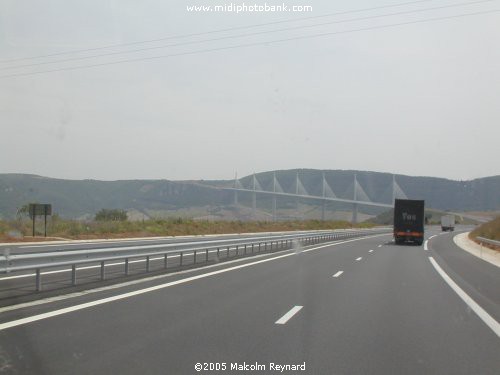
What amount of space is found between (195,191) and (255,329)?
103 metres

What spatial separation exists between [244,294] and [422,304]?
12.4ft

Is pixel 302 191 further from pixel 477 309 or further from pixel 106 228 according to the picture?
pixel 477 309

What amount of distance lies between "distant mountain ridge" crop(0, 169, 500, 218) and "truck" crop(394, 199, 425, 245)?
30167 mm

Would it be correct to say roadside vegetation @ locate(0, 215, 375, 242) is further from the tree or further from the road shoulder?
the road shoulder

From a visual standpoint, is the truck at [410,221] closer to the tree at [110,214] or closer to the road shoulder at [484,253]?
the road shoulder at [484,253]

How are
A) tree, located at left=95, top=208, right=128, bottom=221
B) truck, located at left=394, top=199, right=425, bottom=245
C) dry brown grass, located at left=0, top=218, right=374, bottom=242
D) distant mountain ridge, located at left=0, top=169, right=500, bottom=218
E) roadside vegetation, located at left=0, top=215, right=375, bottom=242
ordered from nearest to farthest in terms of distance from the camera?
1. dry brown grass, located at left=0, top=218, right=374, bottom=242
2. roadside vegetation, located at left=0, top=215, right=375, bottom=242
3. truck, located at left=394, top=199, right=425, bottom=245
4. tree, located at left=95, top=208, right=128, bottom=221
5. distant mountain ridge, located at left=0, top=169, right=500, bottom=218

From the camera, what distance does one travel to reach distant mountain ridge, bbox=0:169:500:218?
2805 inches

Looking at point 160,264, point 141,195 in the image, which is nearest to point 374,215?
point 141,195

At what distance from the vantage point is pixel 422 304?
1221 cm

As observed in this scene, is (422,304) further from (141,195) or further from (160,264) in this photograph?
(141,195)

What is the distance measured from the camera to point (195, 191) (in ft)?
366

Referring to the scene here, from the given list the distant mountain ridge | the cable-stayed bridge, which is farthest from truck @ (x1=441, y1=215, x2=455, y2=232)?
the cable-stayed bridge

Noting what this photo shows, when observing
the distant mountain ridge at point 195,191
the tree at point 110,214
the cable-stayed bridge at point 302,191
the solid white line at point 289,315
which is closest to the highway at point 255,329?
the solid white line at point 289,315

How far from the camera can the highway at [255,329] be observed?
23.0ft
